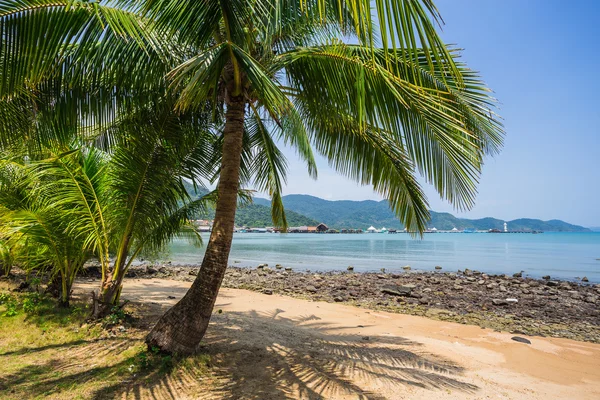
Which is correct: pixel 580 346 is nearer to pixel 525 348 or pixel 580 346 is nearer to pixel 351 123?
pixel 525 348

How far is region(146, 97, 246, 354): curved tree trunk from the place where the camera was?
4.37m

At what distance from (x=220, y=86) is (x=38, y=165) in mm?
3148

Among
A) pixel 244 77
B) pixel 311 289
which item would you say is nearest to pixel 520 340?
pixel 244 77

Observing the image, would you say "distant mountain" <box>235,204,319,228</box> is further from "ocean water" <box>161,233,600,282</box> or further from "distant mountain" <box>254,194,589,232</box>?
"distant mountain" <box>254,194,589,232</box>

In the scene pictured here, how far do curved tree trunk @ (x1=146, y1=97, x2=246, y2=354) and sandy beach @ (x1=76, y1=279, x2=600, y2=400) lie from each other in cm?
53

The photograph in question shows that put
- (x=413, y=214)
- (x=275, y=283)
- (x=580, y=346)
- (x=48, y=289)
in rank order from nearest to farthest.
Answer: (x=413, y=214) < (x=580, y=346) < (x=48, y=289) < (x=275, y=283)

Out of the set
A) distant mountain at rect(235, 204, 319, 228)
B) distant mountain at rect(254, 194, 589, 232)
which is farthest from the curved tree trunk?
distant mountain at rect(254, 194, 589, 232)

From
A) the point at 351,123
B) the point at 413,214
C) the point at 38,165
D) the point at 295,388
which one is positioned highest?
the point at 351,123

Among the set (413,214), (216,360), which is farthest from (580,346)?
(216,360)

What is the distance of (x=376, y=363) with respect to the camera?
492 cm

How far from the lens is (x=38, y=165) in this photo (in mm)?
5363

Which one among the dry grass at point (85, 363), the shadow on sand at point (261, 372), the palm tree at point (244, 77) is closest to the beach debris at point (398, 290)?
the shadow on sand at point (261, 372)

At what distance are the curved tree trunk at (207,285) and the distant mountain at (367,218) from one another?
473ft

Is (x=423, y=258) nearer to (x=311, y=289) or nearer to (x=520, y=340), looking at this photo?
(x=311, y=289)
